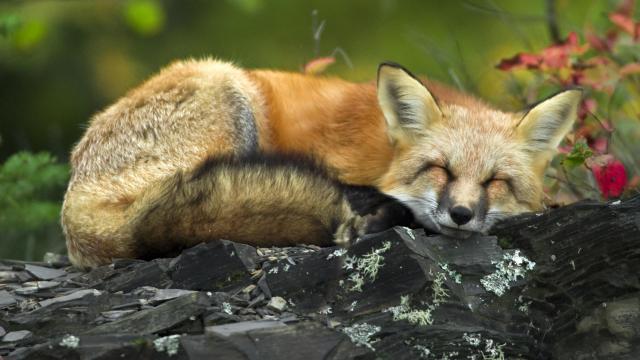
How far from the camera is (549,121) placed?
497cm

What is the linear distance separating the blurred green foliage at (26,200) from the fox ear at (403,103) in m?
2.64

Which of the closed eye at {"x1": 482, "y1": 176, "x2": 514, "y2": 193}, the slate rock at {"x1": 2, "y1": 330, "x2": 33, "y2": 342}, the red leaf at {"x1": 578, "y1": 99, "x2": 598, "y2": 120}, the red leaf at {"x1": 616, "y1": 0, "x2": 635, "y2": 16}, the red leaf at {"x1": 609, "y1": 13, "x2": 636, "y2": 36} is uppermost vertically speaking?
the red leaf at {"x1": 616, "y1": 0, "x2": 635, "y2": 16}

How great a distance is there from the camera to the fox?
4.55m

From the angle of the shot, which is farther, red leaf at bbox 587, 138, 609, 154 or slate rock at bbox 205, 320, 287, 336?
red leaf at bbox 587, 138, 609, 154

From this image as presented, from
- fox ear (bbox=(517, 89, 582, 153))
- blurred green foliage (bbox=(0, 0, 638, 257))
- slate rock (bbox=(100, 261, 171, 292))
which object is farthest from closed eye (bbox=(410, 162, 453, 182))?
blurred green foliage (bbox=(0, 0, 638, 257))

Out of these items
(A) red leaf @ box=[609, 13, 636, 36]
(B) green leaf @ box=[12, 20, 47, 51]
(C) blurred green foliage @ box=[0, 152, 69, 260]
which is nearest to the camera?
(A) red leaf @ box=[609, 13, 636, 36]

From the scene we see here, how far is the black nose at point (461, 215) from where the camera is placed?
438 cm

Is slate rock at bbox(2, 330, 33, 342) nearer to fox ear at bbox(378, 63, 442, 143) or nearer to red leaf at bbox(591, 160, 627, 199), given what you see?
fox ear at bbox(378, 63, 442, 143)

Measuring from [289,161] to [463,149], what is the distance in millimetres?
872

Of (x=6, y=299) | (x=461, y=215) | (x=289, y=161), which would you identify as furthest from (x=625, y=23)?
(x=6, y=299)

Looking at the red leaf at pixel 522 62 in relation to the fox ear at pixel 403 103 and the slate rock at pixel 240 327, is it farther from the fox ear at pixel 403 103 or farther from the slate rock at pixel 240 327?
the slate rock at pixel 240 327

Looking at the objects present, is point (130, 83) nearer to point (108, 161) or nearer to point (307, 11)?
point (307, 11)

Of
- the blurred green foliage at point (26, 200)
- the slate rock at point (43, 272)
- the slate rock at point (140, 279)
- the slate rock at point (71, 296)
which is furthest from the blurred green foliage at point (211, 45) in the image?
the slate rock at point (71, 296)

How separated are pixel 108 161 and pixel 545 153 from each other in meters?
2.35
